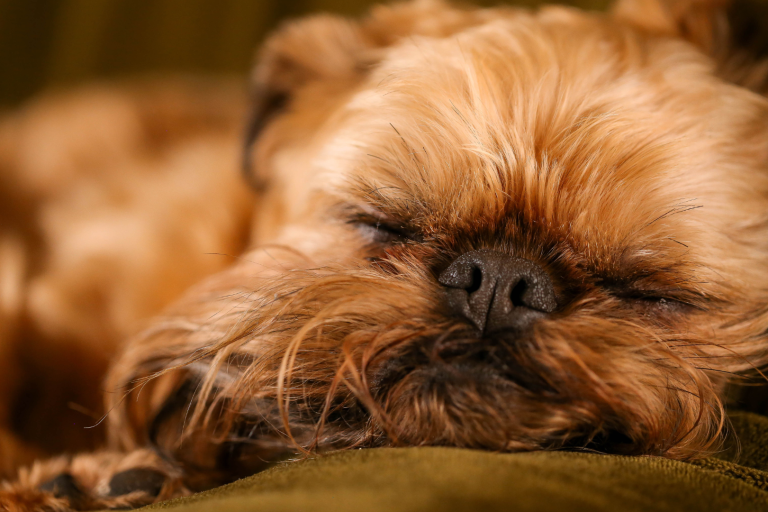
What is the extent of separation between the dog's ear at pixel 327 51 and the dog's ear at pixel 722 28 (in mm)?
324

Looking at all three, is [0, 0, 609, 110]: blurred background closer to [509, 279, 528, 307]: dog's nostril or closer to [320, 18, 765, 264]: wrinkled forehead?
[320, 18, 765, 264]: wrinkled forehead

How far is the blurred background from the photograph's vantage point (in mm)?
2303

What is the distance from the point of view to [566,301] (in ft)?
3.12

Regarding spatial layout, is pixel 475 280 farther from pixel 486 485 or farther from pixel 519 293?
pixel 486 485

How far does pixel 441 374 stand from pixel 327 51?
852mm

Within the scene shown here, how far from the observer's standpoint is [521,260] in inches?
37.0

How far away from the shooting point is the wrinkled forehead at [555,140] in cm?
96

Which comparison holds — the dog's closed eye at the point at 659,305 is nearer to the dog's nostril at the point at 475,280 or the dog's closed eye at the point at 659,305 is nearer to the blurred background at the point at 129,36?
the dog's nostril at the point at 475,280

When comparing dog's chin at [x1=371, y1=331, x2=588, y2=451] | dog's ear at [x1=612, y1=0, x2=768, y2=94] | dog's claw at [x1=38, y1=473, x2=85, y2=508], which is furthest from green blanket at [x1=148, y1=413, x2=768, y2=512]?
dog's ear at [x1=612, y1=0, x2=768, y2=94]

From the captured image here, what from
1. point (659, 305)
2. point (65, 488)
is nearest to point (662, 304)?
point (659, 305)

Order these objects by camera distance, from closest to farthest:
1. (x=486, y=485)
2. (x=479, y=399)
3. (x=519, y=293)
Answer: (x=486, y=485) < (x=479, y=399) < (x=519, y=293)

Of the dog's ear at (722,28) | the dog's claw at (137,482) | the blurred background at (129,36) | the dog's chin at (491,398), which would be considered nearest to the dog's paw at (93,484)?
the dog's claw at (137,482)

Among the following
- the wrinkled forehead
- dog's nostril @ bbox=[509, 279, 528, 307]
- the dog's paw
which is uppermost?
the wrinkled forehead

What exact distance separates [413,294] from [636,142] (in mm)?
394
